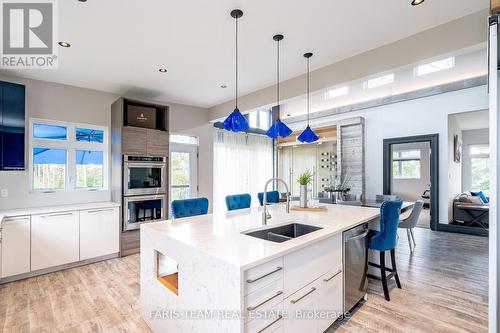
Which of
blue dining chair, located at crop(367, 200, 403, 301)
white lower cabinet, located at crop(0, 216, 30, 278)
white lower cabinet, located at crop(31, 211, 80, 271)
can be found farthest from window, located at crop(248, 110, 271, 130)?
white lower cabinet, located at crop(0, 216, 30, 278)

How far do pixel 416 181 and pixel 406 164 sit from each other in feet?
1.69

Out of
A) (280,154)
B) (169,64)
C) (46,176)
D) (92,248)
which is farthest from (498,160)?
(280,154)

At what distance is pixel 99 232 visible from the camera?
371 centimetres

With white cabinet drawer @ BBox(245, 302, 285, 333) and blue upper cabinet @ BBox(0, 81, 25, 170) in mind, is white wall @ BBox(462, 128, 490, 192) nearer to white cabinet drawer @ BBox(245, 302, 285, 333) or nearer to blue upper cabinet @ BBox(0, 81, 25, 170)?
white cabinet drawer @ BBox(245, 302, 285, 333)

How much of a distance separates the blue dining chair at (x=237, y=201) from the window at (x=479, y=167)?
256 inches

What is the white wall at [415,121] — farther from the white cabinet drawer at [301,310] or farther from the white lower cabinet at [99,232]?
the white lower cabinet at [99,232]

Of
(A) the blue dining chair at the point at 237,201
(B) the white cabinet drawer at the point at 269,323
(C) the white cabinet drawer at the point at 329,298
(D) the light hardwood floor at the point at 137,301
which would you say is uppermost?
(A) the blue dining chair at the point at 237,201

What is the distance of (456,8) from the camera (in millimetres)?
2256

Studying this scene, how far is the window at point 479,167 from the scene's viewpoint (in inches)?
242

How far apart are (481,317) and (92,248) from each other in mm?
4789

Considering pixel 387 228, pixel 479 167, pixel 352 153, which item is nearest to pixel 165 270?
pixel 387 228

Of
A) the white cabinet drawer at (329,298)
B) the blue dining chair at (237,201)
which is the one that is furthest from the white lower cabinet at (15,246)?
the white cabinet drawer at (329,298)

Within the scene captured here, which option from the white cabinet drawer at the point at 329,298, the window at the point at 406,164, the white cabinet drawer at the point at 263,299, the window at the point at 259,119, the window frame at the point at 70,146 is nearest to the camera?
the white cabinet drawer at the point at 263,299

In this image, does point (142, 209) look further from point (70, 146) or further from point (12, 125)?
point (12, 125)
